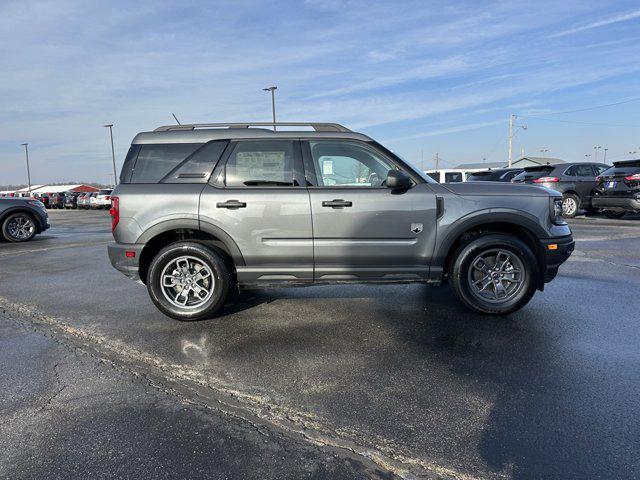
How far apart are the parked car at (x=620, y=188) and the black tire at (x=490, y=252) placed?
983 centimetres

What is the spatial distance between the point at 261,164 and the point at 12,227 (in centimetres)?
1058

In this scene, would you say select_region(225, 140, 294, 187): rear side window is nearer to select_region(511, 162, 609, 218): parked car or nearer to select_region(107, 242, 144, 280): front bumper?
select_region(107, 242, 144, 280): front bumper

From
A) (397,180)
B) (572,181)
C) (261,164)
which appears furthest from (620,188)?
(261,164)

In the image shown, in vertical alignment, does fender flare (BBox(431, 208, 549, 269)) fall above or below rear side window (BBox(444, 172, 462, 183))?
below

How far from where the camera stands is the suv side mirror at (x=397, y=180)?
14.1 feet

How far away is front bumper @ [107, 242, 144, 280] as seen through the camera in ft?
14.7

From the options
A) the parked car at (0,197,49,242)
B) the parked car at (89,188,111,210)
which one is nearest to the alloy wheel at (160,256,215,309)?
the parked car at (0,197,49,242)

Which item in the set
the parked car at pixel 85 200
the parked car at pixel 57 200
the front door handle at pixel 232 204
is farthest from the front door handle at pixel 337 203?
the parked car at pixel 57 200

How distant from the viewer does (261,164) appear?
4566 mm

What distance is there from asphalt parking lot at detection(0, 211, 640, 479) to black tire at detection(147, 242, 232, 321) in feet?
0.47

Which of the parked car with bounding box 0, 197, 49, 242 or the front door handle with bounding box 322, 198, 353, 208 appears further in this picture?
the parked car with bounding box 0, 197, 49, 242

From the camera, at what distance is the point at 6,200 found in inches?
A: 462

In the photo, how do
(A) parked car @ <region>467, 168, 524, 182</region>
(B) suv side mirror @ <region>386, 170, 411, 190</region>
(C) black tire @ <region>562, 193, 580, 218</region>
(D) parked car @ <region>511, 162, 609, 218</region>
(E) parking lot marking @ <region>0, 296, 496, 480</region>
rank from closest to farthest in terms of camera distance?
(E) parking lot marking @ <region>0, 296, 496, 480</region> < (B) suv side mirror @ <region>386, 170, 411, 190</region> < (D) parked car @ <region>511, 162, 609, 218</region> < (C) black tire @ <region>562, 193, 580, 218</region> < (A) parked car @ <region>467, 168, 524, 182</region>

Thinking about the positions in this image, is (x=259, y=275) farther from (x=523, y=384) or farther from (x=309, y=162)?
(x=523, y=384)
